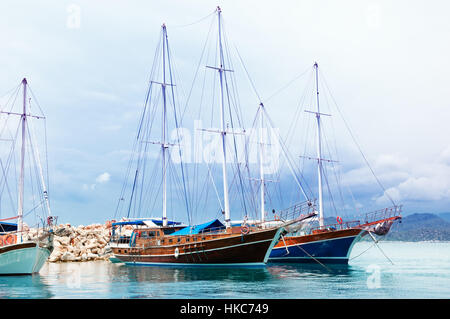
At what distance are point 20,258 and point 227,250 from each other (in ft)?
49.7

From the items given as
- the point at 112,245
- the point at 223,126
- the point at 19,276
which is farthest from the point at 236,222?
the point at 19,276

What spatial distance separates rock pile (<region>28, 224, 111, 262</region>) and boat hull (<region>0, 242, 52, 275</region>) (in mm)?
13581

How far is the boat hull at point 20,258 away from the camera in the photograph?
31.3m

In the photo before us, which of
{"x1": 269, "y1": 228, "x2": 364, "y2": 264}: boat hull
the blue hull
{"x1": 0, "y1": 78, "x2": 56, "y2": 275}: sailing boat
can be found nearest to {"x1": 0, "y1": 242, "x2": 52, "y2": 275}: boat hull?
{"x1": 0, "y1": 78, "x2": 56, "y2": 275}: sailing boat

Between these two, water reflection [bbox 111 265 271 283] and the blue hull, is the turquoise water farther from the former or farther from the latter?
the blue hull

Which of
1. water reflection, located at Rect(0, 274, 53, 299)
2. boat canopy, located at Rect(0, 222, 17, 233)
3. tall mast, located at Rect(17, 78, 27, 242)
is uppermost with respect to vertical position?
→ tall mast, located at Rect(17, 78, 27, 242)

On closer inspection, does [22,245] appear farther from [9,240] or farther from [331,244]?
[331,244]

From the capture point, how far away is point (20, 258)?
1245 inches

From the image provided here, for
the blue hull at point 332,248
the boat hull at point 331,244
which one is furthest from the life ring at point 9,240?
the blue hull at point 332,248

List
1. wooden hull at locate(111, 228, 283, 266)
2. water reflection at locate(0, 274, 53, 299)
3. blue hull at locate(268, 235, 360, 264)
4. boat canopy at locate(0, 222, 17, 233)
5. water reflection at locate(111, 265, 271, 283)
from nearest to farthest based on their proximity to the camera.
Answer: water reflection at locate(0, 274, 53, 299), water reflection at locate(111, 265, 271, 283), wooden hull at locate(111, 228, 283, 266), boat canopy at locate(0, 222, 17, 233), blue hull at locate(268, 235, 360, 264)

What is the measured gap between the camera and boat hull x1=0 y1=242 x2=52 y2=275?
31266 mm

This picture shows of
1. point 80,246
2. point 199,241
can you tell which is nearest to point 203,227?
point 199,241

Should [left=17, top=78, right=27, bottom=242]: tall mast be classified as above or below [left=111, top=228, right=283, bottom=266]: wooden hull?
above
